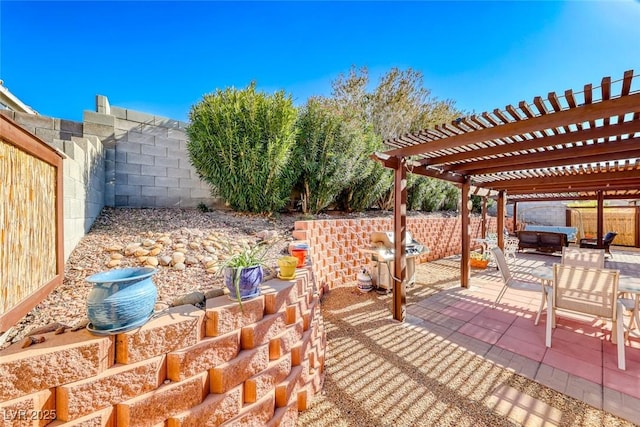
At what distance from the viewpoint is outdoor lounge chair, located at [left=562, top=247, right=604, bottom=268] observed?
440cm

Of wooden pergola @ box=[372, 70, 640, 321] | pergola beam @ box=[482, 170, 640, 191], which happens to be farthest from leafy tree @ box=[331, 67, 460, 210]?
wooden pergola @ box=[372, 70, 640, 321]

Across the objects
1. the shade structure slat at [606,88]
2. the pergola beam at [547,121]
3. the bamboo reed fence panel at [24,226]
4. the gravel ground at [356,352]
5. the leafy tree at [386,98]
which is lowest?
the gravel ground at [356,352]

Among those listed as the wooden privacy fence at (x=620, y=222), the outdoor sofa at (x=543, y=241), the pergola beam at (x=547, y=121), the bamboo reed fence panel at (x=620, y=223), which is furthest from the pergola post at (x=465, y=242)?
the wooden privacy fence at (x=620, y=222)

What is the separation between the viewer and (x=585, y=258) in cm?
454

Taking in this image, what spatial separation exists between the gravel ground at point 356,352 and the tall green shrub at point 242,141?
914 millimetres

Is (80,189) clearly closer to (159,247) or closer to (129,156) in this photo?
(159,247)

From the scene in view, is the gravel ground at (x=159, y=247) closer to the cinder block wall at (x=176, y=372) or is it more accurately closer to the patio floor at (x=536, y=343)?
the cinder block wall at (x=176, y=372)

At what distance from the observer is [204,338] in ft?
4.95

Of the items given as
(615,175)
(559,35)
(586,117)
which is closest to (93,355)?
(586,117)

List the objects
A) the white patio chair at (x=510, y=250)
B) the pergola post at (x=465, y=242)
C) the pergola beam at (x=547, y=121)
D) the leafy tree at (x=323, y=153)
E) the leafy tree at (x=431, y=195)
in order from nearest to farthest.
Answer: the pergola beam at (x=547, y=121)
the pergola post at (x=465, y=242)
the leafy tree at (x=323, y=153)
the white patio chair at (x=510, y=250)
the leafy tree at (x=431, y=195)

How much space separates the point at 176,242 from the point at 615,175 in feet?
27.0

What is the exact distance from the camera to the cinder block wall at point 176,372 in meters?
1.07

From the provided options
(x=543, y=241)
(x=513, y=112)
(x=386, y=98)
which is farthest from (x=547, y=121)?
(x=543, y=241)

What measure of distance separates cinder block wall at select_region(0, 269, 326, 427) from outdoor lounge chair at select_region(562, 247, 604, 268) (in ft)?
18.4
